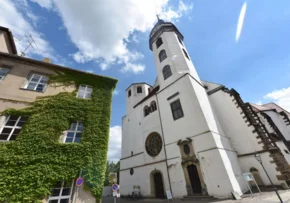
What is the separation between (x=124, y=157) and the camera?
66.8 ft

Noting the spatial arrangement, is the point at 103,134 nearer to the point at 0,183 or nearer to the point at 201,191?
the point at 0,183

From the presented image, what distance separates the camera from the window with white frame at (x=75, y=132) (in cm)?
849

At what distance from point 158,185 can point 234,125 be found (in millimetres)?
10462

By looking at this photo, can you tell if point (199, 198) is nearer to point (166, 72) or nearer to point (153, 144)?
point (153, 144)

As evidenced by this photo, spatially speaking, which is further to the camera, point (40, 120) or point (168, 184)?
point (168, 184)

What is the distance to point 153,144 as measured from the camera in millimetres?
17000

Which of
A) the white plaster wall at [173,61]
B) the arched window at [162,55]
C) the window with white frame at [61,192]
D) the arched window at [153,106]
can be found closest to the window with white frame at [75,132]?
the window with white frame at [61,192]

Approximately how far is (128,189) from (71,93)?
47.7 ft

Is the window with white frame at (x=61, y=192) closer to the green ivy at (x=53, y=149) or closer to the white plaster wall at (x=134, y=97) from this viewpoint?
the green ivy at (x=53, y=149)

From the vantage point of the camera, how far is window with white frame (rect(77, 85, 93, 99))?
35.3ft

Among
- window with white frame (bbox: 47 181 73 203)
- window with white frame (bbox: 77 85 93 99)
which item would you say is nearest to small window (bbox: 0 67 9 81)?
window with white frame (bbox: 77 85 93 99)

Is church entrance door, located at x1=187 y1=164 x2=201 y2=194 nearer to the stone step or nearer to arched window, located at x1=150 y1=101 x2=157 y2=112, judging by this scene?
the stone step

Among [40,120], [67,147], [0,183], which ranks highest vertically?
[40,120]

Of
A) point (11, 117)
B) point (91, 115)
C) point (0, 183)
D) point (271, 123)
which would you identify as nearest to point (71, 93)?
point (91, 115)
